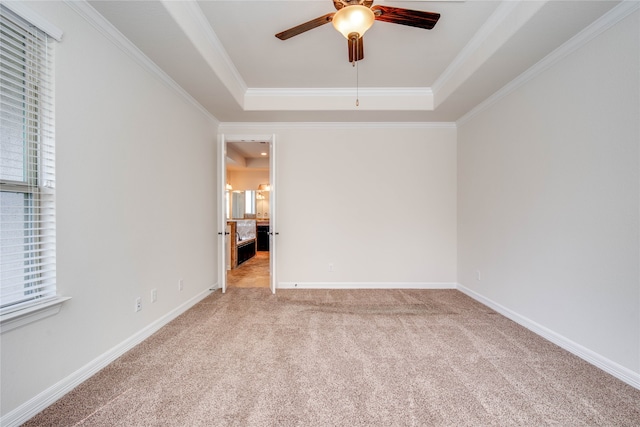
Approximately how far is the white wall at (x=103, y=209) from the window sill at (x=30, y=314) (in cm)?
5

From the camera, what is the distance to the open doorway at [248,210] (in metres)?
5.60

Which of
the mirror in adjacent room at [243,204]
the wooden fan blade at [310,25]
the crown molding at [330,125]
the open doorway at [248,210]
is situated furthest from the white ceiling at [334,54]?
the mirror in adjacent room at [243,204]

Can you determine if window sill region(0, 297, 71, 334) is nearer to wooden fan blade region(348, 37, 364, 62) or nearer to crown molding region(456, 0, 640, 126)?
wooden fan blade region(348, 37, 364, 62)

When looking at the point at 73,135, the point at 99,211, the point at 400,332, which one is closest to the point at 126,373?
the point at 99,211

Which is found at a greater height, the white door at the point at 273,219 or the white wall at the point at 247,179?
the white wall at the point at 247,179

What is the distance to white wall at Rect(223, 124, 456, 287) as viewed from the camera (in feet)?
13.6

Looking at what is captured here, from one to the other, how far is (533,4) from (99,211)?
3.44 m

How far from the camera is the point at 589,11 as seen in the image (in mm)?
1871

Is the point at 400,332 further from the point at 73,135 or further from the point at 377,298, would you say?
the point at 73,135

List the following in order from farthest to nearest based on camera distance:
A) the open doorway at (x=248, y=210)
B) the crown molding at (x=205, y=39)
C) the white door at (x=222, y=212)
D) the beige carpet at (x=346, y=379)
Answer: the open doorway at (x=248, y=210) → the white door at (x=222, y=212) → the crown molding at (x=205, y=39) → the beige carpet at (x=346, y=379)

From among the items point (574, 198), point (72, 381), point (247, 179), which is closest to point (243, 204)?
point (247, 179)

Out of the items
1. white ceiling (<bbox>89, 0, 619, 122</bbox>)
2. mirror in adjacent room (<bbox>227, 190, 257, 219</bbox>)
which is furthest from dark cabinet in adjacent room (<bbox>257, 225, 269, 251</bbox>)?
white ceiling (<bbox>89, 0, 619, 122</bbox>)

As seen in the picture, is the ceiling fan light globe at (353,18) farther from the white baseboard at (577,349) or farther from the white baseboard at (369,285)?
the white baseboard at (369,285)

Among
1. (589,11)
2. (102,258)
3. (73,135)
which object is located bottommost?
(102,258)
